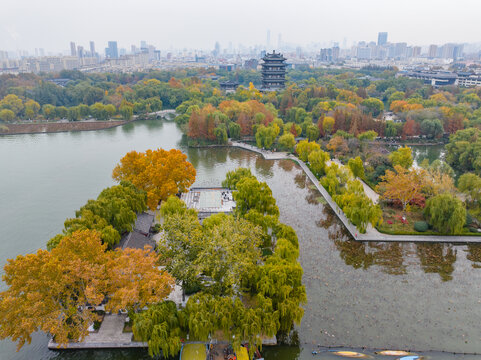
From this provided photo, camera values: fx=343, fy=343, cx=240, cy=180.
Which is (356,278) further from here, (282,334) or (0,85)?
(0,85)

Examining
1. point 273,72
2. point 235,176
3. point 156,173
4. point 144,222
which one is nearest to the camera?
point 144,222

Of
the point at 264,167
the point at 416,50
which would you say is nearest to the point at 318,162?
the point at 264,167

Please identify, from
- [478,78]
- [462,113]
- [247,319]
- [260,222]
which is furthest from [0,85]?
[478,78]

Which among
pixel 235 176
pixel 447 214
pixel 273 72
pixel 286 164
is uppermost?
pixel 273 72

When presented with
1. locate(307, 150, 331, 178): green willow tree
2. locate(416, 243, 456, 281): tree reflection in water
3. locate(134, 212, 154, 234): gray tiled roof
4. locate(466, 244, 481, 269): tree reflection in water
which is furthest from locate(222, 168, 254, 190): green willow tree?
locate(466, 244, 481, 269): tree reflection in water

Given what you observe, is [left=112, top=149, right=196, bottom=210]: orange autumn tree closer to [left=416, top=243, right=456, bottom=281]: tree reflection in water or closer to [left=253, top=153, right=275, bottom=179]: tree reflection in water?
[left=253, top=153, right=275, bottom=179]: tree reflection in water

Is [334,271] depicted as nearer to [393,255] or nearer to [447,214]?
[393,255]
